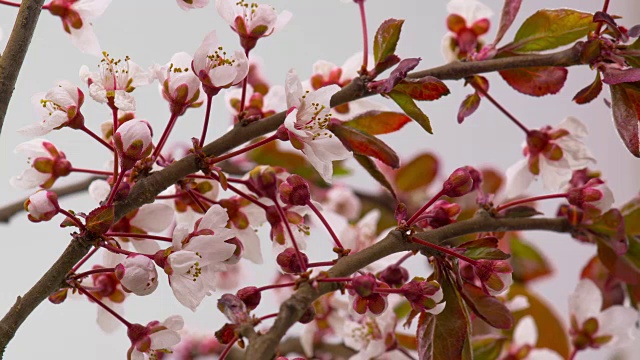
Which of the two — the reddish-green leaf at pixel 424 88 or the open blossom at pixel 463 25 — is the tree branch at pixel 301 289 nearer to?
the reddish-green leaf at pixel 424 88

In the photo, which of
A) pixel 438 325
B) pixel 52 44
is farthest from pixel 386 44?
pixel 52 44

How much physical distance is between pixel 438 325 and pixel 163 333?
0.54ft

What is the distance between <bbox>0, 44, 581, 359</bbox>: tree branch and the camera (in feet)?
1.31

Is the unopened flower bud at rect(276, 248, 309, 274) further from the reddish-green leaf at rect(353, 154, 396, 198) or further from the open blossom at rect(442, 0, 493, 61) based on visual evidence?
the open blossom at rect(442, 0, 493, 61)

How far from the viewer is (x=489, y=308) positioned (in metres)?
0.50

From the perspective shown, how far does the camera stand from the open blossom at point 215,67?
44cm

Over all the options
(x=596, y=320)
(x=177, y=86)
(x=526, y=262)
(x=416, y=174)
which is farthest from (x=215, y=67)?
(x=526, y=262)

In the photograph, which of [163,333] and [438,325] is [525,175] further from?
[163,333]

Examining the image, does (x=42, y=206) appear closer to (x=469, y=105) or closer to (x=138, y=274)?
(x=138, y=274)

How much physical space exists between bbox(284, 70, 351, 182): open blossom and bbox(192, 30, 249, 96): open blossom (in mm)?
30

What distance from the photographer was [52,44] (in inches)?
48.4

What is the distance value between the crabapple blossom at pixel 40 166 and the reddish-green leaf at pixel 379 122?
7.7 inches

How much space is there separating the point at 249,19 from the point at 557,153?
257mm

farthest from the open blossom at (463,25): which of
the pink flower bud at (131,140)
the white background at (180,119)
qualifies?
the white background at (180,119)
